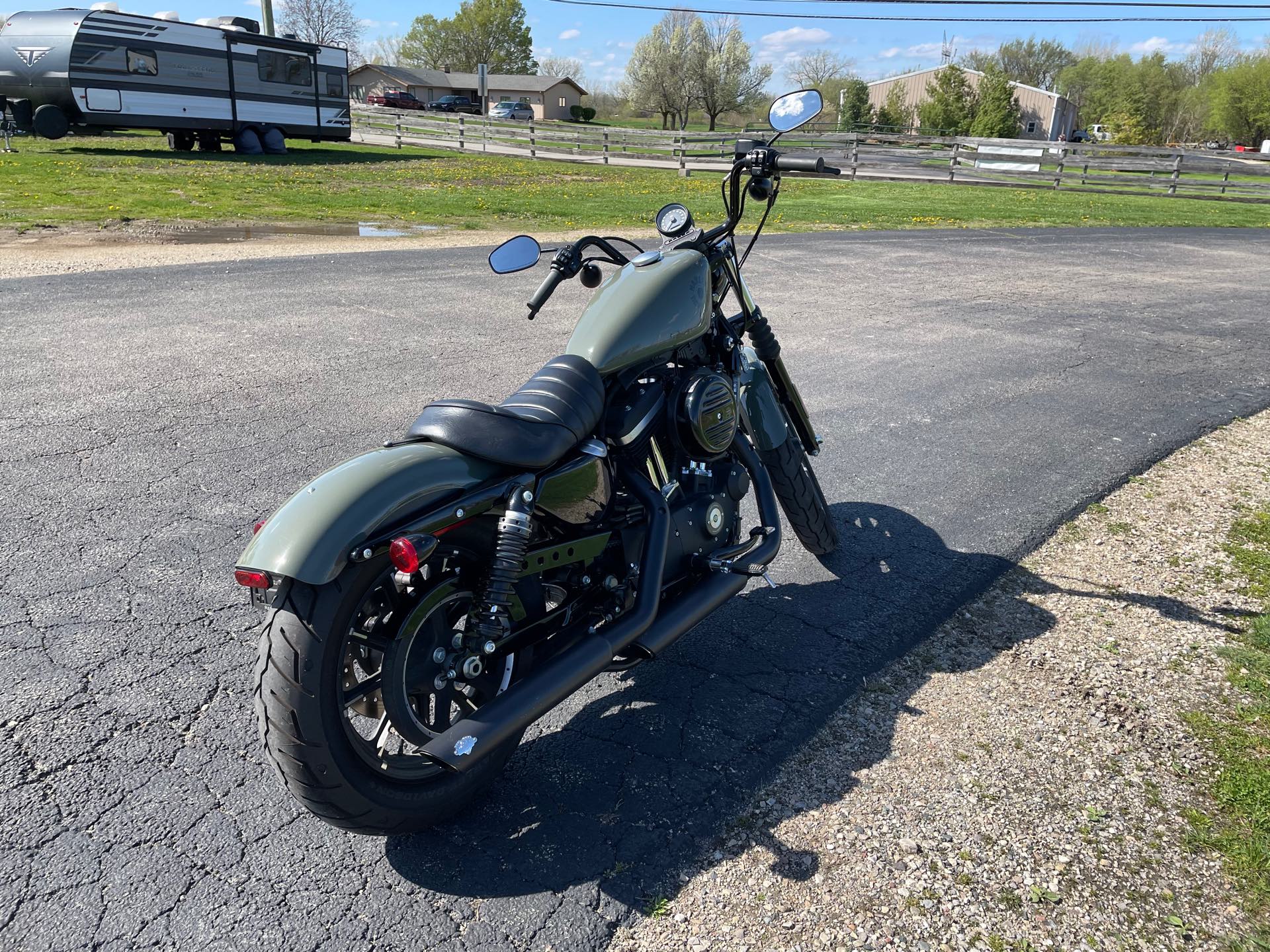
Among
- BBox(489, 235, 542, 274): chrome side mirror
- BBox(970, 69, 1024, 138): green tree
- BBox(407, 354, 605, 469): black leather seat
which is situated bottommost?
BBox(407, 354, 605, 469): black leather seat

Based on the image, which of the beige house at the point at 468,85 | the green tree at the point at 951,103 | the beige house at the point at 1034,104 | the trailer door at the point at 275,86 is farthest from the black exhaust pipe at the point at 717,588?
the beige house at the point at 468,85

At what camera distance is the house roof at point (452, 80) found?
8512cm

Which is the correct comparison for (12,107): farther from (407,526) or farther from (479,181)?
(407,526)

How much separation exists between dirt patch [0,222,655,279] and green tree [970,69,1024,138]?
166 ft

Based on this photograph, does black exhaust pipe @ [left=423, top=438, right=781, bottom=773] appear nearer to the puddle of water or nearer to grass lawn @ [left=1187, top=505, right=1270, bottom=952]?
grass lawn @ [left=1187, top=505, right=1270, bottom=952]

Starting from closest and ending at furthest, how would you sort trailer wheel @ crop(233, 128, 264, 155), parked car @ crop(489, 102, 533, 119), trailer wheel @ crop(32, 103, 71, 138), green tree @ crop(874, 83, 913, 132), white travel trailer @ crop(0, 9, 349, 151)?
white travel trailer @ crop(0, 9, 349, 151) → trailer wheel @ crop(32, 103, 71, 138) → trailer wheel @ crop(233, 128, 264, 155) → parked car @ crop(489, 102, 533, 119) → green tree @ crop(874, 83, 913, 132)

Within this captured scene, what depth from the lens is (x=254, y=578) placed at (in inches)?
90.6

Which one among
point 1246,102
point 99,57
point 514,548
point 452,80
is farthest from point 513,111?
point 514,548

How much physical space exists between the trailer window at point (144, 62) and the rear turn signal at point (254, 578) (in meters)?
25.4

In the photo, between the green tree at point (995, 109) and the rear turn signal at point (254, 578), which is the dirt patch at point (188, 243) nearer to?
the rear turn signal at point (254, 578)

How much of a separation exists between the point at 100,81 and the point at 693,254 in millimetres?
24540

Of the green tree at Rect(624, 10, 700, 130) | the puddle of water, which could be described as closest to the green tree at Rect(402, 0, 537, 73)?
the green tree at Rect(624, 10, 700, 130)

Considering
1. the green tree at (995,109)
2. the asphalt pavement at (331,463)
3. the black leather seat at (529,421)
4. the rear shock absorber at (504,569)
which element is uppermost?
the green tree at (995,109)

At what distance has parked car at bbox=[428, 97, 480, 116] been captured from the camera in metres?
66.9
